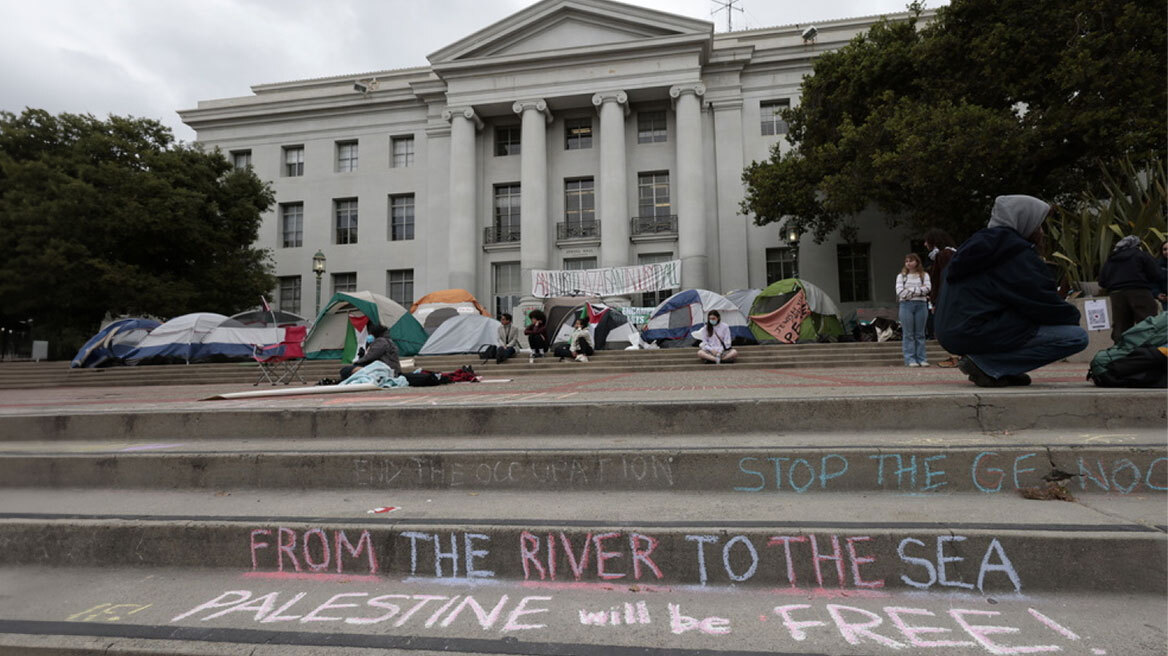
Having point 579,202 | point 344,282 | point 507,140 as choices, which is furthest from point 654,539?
point 344,282

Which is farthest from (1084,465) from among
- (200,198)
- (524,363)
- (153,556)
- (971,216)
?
(200,198)

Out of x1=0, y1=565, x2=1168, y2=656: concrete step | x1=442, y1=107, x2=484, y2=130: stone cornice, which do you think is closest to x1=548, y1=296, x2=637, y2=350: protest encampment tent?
x1=0, y1=565, x2=1168, y2=656: concrete step

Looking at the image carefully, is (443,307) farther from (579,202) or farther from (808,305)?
(808,305)

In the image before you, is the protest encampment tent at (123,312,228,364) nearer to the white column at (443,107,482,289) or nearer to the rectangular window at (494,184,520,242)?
the white column at (443,107,482,289)

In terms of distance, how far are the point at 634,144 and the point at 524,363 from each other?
1618cm

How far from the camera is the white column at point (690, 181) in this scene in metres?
23.5

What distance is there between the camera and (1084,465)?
3031mm

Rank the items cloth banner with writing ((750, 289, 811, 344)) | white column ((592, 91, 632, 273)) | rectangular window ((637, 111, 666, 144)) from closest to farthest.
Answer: cloth banner with writing ((750, 289, 811, 344)) → white column ((592, 91, 632, 273)) → rectangular window ((637, 111, 666, 144))

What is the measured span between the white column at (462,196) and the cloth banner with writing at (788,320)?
14.0 meters

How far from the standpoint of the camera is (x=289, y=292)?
28484mm

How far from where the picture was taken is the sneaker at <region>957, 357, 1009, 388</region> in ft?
15.0

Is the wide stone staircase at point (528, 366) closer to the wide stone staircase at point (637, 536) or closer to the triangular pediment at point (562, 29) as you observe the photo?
the wide stone staircase at point (637, 536)

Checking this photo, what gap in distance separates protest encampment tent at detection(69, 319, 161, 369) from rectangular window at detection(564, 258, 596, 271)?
15.6 m

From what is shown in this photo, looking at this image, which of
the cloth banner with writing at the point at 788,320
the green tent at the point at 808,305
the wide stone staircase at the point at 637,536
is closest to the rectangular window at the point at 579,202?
the green tent at the point at 808,305
